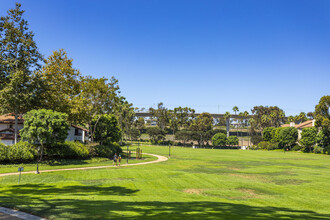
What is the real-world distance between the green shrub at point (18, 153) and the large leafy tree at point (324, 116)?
89817mm

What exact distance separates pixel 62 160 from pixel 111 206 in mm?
32414

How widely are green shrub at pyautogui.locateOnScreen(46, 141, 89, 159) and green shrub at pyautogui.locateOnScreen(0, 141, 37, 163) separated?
316 centimetres

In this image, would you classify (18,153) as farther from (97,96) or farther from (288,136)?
(288,136)

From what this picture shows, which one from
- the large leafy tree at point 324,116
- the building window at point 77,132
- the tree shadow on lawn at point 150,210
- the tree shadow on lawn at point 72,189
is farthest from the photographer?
the large leafy tree at point 324,116

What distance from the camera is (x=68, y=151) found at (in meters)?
44.4

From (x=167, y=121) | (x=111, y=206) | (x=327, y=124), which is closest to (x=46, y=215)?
(x=111, y=206)

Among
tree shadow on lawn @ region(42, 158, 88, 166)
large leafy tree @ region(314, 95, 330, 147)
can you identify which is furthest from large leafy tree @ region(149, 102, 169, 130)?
tree shadow on lawn @ region(42, 158, 88, 166)

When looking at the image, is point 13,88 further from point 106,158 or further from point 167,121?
point 167,121

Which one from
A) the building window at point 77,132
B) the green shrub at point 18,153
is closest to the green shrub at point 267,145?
the building window at point 77,132

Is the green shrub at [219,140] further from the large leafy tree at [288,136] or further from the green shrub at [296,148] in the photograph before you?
the green shrub at [296,148]

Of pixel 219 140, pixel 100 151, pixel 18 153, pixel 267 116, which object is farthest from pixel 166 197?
pixel 267 116

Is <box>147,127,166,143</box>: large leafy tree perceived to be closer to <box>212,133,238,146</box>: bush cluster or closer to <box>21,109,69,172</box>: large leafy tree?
<box>212,133,238,146</box>: bush cluster

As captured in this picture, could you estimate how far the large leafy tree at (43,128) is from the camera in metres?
37.3

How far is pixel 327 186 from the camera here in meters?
26.1
